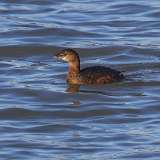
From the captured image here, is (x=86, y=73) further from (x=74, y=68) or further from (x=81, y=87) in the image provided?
(x=74, y=68)

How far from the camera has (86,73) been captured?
17844 millimetres

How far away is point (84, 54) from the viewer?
20297 millimetres

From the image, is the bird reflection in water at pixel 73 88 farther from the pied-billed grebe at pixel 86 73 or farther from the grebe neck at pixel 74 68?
the grebe neck at pixel 74 68

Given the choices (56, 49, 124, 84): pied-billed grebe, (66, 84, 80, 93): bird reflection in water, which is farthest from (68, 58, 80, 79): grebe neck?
(66, 84, 80, 93): bird reflection in water

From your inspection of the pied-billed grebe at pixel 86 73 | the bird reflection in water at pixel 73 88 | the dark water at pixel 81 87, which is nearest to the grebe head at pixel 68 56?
the pied-billed grebe at pixel 86 73

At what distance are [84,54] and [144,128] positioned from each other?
5.44 meters

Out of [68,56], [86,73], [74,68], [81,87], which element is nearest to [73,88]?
[81,87]

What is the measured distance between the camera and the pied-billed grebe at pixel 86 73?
1772 cm

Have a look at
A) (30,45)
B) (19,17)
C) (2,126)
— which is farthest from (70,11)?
(2,126)

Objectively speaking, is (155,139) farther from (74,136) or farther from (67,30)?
(67,30)

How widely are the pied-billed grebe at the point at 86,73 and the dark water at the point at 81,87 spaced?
135 mm

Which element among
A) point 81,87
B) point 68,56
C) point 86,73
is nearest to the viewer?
point 86,73

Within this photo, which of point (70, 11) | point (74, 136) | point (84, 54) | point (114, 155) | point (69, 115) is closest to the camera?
point (114, 155)

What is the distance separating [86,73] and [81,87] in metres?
0.27
